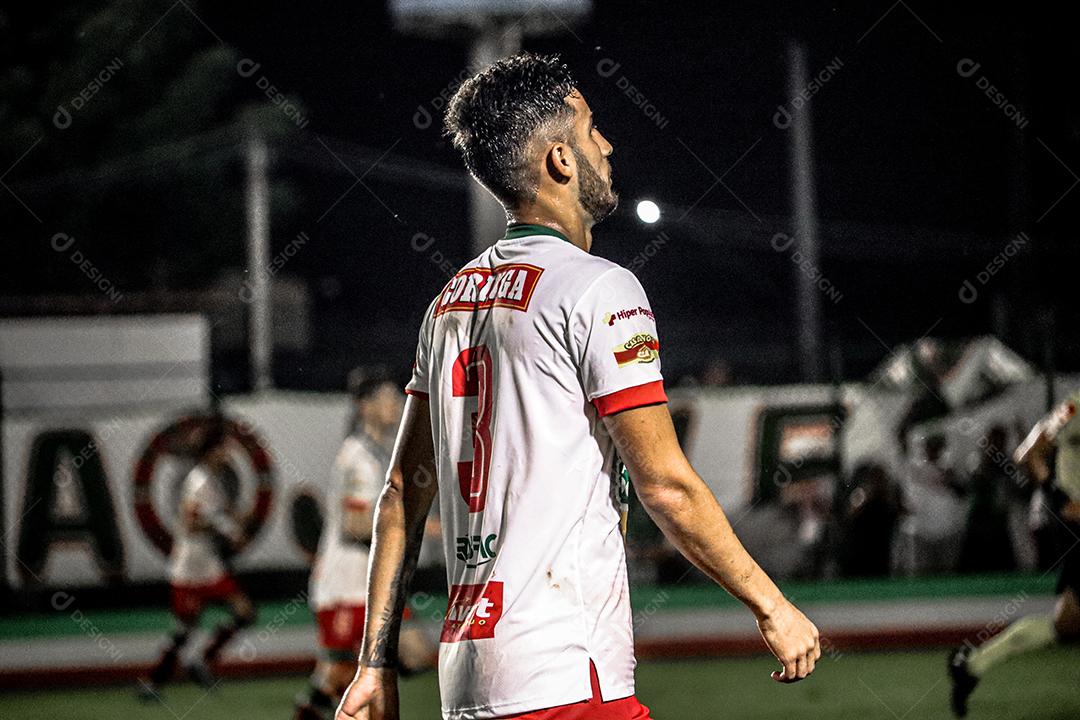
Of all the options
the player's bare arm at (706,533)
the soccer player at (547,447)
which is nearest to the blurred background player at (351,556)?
the soccer player at (547,447)

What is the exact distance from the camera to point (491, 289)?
233cm

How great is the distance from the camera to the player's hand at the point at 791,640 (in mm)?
2141

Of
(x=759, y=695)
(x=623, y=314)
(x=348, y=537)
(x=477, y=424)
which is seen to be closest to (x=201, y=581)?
(x=348, y=537)

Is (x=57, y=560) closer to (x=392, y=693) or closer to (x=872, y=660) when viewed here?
(x=872, y=660)

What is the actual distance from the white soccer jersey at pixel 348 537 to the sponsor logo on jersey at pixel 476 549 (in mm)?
4645

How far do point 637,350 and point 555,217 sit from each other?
33 centimetres

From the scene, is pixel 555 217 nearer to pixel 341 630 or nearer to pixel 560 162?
pixel 560 162

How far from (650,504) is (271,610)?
30.4 feet

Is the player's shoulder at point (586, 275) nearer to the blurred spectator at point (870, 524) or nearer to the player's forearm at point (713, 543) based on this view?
the player's forearm at point (713, 543)

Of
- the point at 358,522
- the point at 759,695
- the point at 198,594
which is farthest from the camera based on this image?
the point at 198,594

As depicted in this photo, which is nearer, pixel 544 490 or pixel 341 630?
pixel 544 490

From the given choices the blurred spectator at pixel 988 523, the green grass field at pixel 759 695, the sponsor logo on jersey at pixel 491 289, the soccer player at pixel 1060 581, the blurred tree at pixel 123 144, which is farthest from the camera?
the blurred tree at pixel 123 144

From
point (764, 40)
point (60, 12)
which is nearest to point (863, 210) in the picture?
point (764, 40)

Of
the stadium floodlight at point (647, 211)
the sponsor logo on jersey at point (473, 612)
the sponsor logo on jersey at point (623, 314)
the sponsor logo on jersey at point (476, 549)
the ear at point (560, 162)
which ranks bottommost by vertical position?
the sponsor logo on jersey at point (473, 612)
